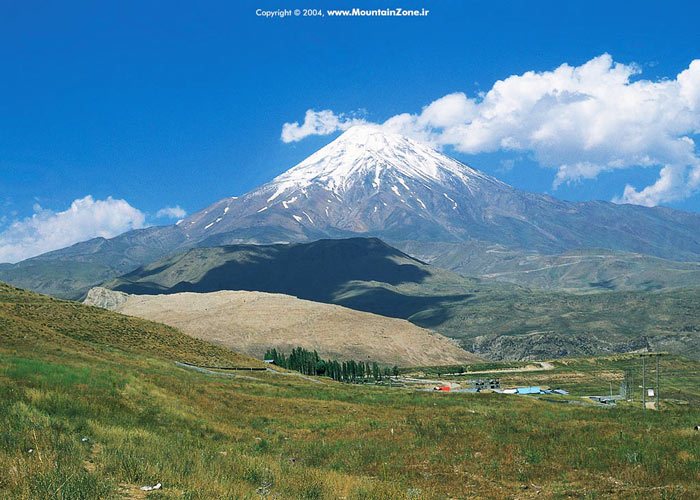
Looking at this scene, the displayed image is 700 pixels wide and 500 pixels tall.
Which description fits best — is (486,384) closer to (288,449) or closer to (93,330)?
(93,330)

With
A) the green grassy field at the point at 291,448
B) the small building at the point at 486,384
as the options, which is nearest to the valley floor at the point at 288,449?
the green grassy field at the point at 291,448

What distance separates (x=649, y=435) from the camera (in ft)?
81.3

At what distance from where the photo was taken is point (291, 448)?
79.0 feet

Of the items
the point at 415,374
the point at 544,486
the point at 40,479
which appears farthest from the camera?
the point at 415,374

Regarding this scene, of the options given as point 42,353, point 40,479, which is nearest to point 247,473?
point 40,479

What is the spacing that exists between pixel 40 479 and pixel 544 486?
47.4 ft

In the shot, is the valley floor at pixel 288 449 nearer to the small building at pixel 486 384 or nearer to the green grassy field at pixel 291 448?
the green grassy field at pixel 291 448

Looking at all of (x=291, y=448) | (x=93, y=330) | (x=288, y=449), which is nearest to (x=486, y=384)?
(x=93, y=330)

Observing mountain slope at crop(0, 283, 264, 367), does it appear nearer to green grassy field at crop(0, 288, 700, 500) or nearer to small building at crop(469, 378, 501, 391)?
green grassy field at crop(0, 288, 700, 500)

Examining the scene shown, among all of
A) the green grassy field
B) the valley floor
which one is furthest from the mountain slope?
the valley floor

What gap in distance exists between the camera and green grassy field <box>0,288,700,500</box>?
48.1ft

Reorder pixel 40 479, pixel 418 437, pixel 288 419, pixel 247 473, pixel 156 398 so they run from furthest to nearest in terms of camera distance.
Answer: pixel 288 419 → pixel 156 398 → pixel 418 437 → pixel 247 473 → pixel 40 479

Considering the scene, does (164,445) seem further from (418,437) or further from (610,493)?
(610,493)

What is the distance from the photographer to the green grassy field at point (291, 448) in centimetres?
1467
